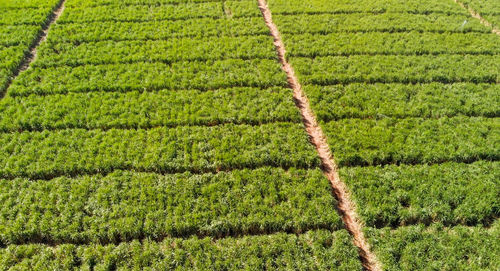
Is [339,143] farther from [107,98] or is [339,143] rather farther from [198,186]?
[107,98]

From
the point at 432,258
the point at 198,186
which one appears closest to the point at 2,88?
the point at 198,186

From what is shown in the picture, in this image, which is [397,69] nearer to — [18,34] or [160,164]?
[160,164]

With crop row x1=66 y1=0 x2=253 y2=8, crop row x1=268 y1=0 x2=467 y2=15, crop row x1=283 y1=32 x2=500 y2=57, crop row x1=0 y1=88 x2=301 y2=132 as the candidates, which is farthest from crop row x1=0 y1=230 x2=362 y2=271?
crop row x1=66 y1=0 x2=253 y2=8

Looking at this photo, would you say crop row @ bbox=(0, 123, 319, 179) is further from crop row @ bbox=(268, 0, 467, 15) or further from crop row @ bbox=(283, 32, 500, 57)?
crop row @ bbox=(268, 0, 467, 15)

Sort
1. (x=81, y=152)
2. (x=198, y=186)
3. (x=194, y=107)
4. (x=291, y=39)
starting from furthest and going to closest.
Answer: (x=291, y=39) → (x=194, y=107) → (x=81, y=152) → (x=198, y=186)

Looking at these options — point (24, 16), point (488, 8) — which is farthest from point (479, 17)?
point (24, 16)

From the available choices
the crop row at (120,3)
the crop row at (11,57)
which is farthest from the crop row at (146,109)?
the crop row at (120,3)
